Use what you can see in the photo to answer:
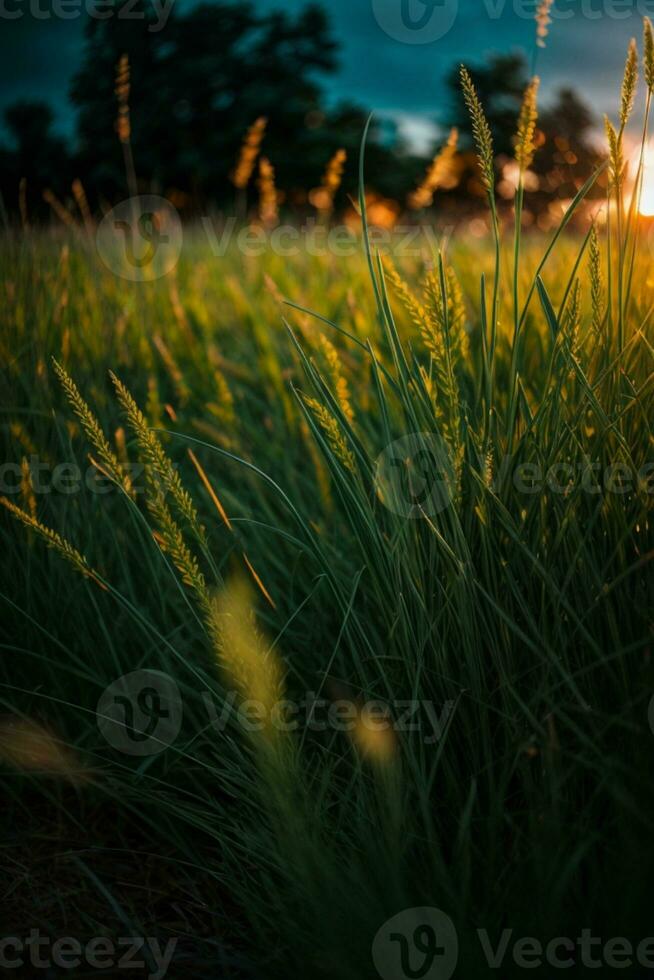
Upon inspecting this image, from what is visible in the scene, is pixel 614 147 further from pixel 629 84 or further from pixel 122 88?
pixel 122 88

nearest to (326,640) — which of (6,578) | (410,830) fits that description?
(410,830)

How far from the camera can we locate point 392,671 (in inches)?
40.6

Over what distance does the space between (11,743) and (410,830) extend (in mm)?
732

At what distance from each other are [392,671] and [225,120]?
2613 cm

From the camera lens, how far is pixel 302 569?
1433 mm

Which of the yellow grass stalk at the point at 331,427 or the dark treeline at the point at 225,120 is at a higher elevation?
the dark treeline at the point at 225,120

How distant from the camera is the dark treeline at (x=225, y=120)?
20.8m

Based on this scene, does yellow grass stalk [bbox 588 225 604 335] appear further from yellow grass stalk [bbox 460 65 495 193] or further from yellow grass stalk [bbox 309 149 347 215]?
yellow grass stalk [bbox 309 149 347 215]

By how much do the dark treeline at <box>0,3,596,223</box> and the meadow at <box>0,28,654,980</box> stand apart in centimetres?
1963

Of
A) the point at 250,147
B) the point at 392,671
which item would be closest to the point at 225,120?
the point at 250,147

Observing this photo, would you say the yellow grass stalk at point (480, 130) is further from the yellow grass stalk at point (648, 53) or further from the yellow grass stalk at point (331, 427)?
the yellow grass stalk at point (331, 427)

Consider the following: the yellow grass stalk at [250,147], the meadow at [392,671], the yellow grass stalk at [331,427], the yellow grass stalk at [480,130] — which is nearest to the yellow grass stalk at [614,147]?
the meadow at [392,671]

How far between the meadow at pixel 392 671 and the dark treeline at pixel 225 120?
773 inches

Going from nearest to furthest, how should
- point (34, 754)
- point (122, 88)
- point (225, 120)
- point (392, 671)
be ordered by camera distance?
point (392, 671) < point (34, 754) < point (122, 88) < point (225, 120)
